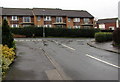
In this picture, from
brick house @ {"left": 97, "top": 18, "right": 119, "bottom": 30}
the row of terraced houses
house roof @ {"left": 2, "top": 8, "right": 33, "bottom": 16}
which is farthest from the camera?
brick house @ {"left": 97, "top": 18, "right": 119, "bottom": 30}

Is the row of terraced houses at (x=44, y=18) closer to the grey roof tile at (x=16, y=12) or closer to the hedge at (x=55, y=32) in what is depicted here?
the grey roof tile at (x=16, y=12)

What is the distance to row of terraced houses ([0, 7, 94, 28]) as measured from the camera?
47156mm

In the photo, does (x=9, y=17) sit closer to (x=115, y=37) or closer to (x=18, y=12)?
(x=18, y=12)

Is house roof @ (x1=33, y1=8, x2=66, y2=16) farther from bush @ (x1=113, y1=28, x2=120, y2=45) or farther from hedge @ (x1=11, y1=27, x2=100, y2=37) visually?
bush @ (x1=113, y1=28, x2=120, y2=45)

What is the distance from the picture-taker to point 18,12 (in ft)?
160

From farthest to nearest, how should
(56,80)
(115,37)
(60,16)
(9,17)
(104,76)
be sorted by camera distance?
(60,16) → (9,17) → (115,37) → (104,76) → (56,80)

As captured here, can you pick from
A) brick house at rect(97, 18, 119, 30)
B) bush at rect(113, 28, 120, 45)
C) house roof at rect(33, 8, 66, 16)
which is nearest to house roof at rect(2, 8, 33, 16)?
house roof at rect(33, 8, 66, 16)

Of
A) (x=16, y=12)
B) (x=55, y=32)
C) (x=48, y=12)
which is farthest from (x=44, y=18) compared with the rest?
(x=55, y=32)

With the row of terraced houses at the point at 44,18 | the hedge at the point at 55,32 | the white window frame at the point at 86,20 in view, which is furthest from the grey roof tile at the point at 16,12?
the white window frame at the point at 86,20

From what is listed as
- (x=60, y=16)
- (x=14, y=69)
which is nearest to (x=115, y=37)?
(x=14, y=69)

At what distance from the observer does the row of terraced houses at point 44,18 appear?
47156mm

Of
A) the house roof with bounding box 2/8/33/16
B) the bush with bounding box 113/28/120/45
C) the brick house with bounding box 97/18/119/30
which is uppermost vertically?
the house roof with bounding box 2/8/33/16

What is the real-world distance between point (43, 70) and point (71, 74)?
1.45 metres

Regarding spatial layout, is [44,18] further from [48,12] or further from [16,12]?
[16,12]
